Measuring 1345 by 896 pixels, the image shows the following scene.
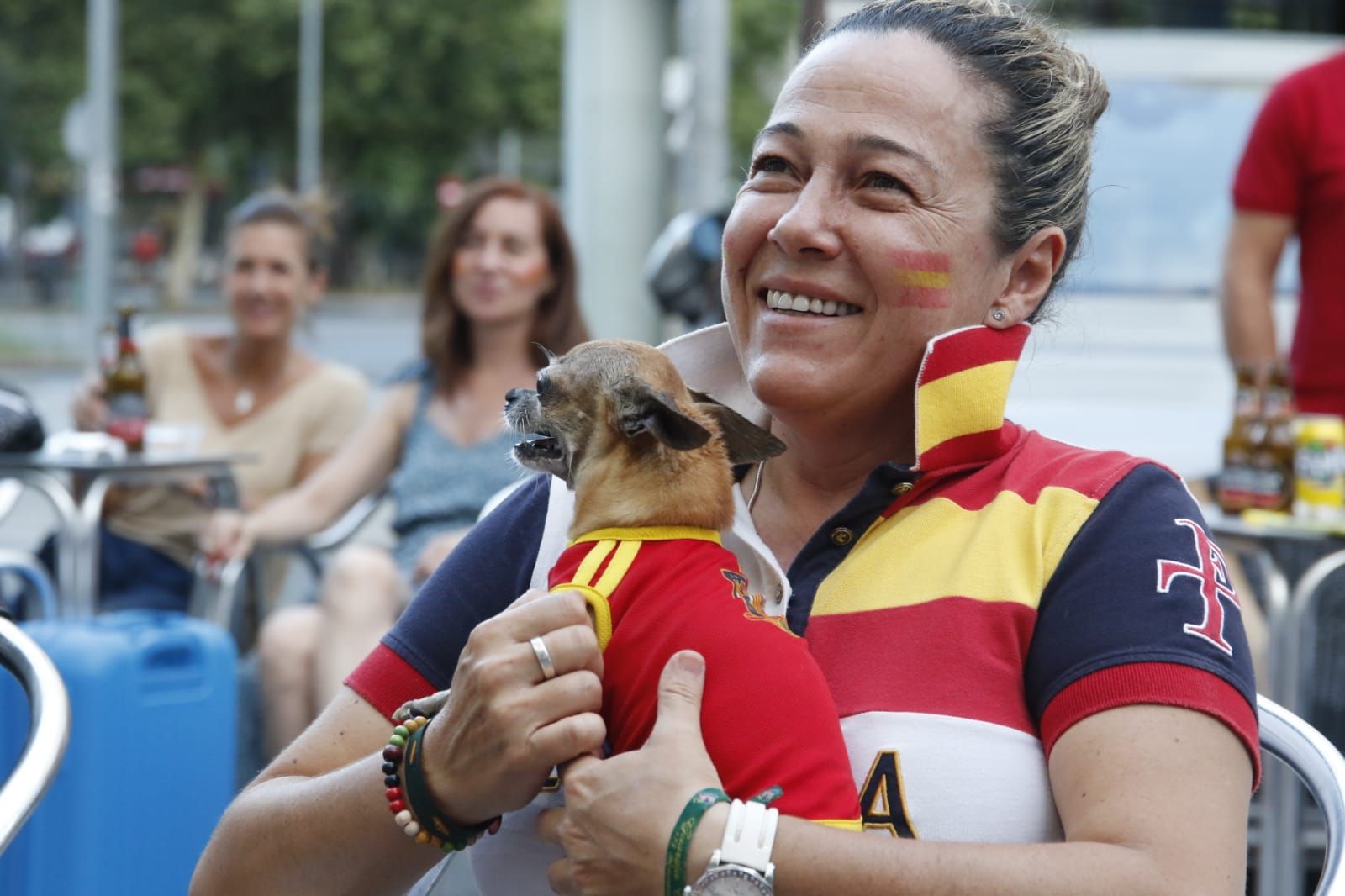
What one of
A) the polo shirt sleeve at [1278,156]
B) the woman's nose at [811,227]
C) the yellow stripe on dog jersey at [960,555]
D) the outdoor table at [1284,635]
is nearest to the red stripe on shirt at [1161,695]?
the yellow stripe on dog jersey at [960,555]

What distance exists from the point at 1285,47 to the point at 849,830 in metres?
5.91

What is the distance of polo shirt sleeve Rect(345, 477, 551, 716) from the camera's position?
6.39 feet

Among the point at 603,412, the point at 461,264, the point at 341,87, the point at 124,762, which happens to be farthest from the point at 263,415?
the point at 341,87

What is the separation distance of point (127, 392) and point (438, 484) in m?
1.26

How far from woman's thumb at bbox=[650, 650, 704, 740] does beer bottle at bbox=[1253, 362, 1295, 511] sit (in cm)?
266

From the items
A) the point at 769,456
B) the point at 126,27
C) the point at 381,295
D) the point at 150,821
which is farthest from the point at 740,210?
the point at 381,295

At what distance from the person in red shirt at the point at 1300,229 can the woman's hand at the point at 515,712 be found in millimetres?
3070

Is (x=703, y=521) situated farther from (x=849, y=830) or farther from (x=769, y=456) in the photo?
(x=849, y=830)

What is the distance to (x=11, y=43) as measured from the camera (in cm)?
3259

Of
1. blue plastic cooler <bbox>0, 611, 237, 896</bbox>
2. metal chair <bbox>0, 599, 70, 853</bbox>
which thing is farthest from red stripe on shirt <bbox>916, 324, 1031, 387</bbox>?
blue plastic cooler <bbox>0, 611, 237, 896</bbox>

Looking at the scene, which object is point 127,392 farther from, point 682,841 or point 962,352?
point 682,841

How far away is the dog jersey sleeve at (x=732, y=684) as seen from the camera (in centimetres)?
163

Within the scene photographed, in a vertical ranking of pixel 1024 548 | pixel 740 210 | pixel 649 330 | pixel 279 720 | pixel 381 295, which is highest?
pixel 740 210

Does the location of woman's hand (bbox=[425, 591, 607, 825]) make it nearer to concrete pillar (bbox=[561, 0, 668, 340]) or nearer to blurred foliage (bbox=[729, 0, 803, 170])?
concrete pillar (bbox=[561, 0, 668, 340])
